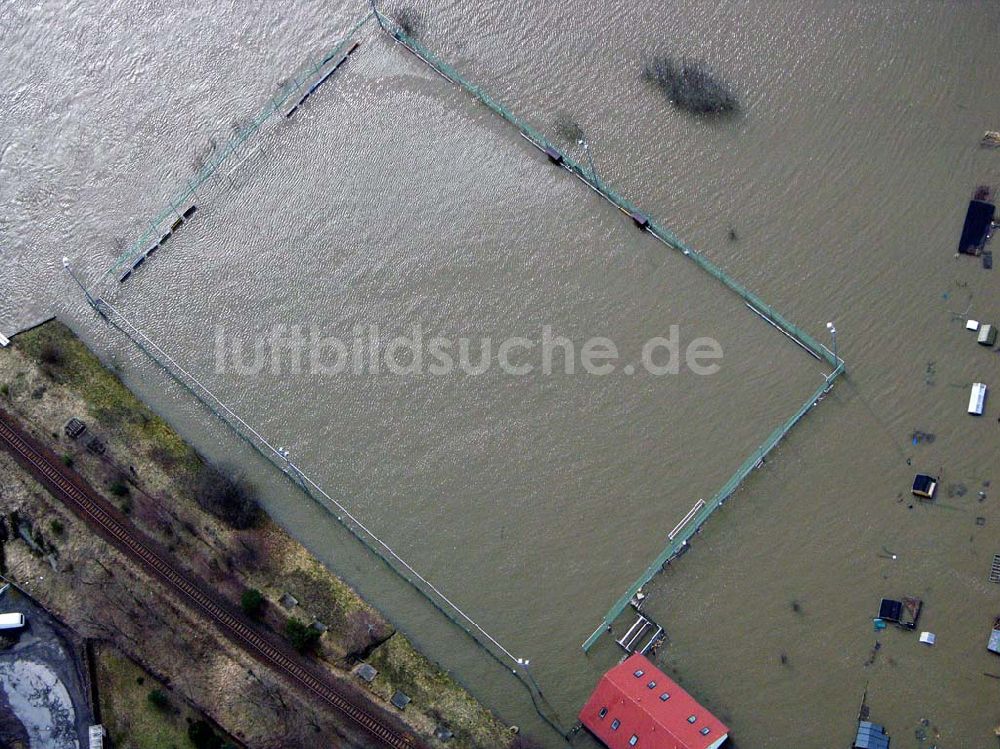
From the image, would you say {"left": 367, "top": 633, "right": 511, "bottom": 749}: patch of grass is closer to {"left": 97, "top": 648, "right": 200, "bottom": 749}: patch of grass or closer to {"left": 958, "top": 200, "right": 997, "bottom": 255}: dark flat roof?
{"left": 97, "top": 648, "right": 200, "bottom": 749}: patch of grass

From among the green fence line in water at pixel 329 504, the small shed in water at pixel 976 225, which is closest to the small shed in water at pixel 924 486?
the small shed in water at pixel 976 225

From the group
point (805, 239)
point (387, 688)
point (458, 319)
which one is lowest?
point (387, 688)

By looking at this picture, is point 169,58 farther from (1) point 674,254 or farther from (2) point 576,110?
(1) point 674,254

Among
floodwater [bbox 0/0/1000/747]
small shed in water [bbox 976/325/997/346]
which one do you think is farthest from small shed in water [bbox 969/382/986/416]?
small shed in water [bbox 976/325/997/346]

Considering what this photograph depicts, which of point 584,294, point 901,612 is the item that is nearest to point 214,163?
point 584,294

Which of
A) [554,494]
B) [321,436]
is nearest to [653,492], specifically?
[554,494]

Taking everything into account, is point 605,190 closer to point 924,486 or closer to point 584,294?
point 584,294
